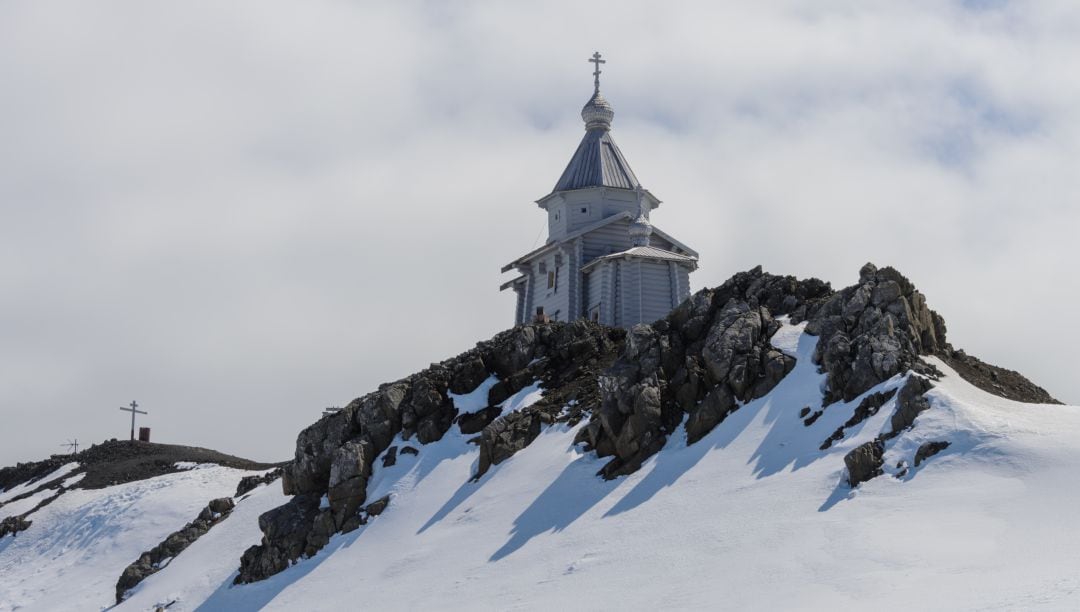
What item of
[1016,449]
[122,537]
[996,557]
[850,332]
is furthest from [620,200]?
[996,557]

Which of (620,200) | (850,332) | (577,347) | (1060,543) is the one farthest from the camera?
(620,200)

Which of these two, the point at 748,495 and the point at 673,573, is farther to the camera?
the point at 748,495

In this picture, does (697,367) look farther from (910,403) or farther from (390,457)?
(390,457)

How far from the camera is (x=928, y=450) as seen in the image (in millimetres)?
28922

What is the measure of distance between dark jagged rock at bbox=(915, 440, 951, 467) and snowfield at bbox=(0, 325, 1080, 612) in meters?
0.24

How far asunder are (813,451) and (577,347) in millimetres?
14863

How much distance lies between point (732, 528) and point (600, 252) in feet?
83.5

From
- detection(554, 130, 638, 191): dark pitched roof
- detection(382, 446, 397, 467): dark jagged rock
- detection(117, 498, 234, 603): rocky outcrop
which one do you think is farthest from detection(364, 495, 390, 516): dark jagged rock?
detection(554, 130, 638, 191): dark pitched roof

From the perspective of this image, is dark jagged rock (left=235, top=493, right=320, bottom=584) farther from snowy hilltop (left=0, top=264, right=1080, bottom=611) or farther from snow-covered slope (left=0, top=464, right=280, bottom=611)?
snow-covered slope (left=0, top=464, right=280, bottom=611)

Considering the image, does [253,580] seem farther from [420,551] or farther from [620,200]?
[620,200]

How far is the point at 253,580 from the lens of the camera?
4009 centimetres

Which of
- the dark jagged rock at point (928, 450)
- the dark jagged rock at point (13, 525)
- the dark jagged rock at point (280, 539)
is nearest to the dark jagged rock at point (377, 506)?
the dark jagged rock at point (280, 539)

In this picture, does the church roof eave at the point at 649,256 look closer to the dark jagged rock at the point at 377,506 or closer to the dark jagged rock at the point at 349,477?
the dark jagged rock at the point at 349,477

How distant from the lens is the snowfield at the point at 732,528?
24188 millimetres
